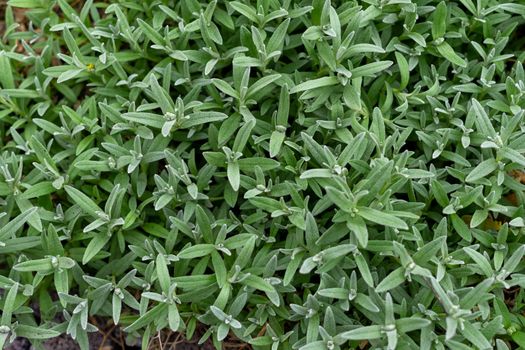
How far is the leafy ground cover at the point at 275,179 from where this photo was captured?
3.21 metres

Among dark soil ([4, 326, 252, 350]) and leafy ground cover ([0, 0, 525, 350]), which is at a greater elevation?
leafy ground cover ([0, 0, 525, 350])

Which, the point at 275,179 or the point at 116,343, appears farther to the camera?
the point at 116,343

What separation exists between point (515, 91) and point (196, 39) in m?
1.93

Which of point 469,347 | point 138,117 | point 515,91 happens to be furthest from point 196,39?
point 469,347

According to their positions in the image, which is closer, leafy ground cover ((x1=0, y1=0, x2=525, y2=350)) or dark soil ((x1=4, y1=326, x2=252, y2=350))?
leafy ground cover ((x1=0, y1=0, x2=525, y2=350))

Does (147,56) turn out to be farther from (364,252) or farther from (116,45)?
(364,252)

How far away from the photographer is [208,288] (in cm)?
334

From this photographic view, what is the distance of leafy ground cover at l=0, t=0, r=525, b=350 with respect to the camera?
321 cm

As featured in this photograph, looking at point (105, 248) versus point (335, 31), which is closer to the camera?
point (335, 31)

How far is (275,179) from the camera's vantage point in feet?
11.6

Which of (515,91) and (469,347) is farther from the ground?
(515,91)

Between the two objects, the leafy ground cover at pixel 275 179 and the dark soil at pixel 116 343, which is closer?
the leafy ground cover at pixel 275 179

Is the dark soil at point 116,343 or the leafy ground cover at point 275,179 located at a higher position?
the leafy ground cover at point 275,179

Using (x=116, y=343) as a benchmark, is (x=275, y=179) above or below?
above
